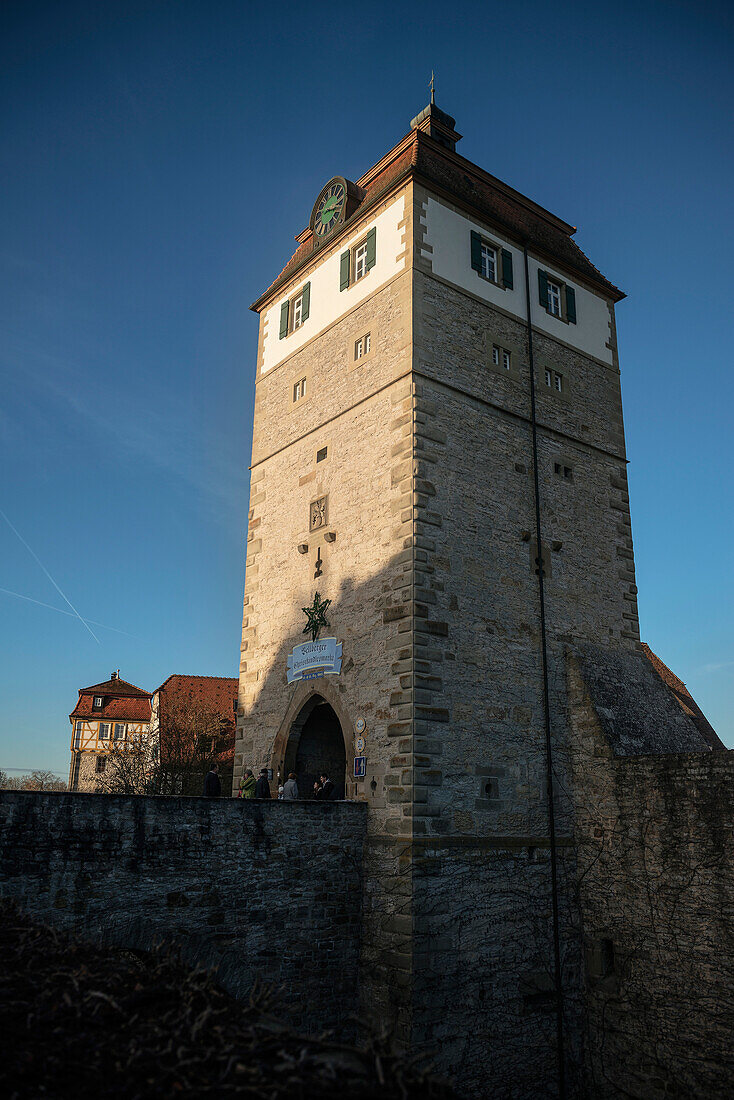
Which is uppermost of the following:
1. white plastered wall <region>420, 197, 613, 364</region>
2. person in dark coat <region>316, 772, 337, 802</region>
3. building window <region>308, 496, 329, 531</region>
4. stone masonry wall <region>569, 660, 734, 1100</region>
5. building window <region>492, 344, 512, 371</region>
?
white plastered wall <region>420, 197, 613, 364</region>

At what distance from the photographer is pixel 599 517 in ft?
52.1

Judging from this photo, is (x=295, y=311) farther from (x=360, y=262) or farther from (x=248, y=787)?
(x=248, y=787)

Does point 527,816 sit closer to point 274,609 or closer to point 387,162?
point 274,609

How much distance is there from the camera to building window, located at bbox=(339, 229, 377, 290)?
15.5 metres

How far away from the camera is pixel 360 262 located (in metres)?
15.9

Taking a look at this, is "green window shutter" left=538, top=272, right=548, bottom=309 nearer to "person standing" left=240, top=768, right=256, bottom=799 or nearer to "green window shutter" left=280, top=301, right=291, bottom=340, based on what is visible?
"green window shutter" left=280, top=301, right=291, bottom=340

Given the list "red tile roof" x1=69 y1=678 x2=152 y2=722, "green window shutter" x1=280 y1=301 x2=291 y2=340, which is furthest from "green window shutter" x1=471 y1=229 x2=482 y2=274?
"red tile roof" x1=69 y1=678 x2=152 y2=722

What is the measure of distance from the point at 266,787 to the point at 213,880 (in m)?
3.45

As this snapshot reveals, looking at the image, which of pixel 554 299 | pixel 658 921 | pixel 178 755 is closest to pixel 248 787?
pixel 658 921

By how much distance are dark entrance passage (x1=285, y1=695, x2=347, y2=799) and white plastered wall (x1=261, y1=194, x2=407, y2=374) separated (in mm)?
7502

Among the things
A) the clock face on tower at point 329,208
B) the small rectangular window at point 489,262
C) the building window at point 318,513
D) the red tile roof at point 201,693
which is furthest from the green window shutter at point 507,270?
the red tile roof at point 201,693

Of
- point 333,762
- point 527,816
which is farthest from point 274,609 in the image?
point 527,816

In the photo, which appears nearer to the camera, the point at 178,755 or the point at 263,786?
the point at 263,786

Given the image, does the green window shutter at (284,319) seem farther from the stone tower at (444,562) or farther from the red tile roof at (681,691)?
the red tile roof at (681,691)
